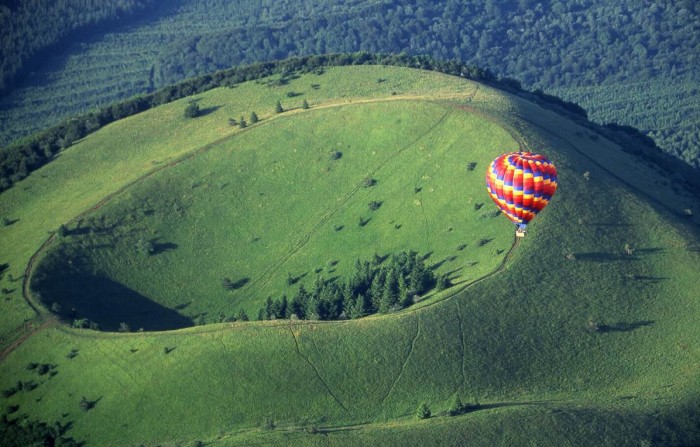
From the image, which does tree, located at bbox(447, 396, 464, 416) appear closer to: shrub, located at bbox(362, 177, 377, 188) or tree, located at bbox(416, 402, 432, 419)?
tree, located at bbox(416, 402, 432, 419)

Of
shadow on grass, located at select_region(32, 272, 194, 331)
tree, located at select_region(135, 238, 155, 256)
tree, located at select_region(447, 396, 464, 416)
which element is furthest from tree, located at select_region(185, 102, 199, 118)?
tree, located at select_region(447, 396, 464, 416)

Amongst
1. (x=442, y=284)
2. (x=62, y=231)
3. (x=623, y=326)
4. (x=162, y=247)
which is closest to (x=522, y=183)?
(x=442, y=284)

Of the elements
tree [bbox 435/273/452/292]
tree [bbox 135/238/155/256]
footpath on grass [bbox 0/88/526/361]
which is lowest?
tree [bbox 135/238/155/256]

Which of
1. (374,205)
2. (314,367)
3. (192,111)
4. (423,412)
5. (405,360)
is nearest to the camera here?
(423,412)

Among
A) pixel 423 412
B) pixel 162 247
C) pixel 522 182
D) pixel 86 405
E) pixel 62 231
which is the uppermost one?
pixel 522 182

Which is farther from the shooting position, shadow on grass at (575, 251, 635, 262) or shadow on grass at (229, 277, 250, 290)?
shadow on grass at (229, 277, 250, 290)

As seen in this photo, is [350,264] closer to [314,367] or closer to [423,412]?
[314,367]
